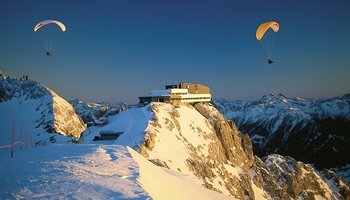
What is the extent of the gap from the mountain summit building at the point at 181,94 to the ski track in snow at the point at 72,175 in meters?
62.5

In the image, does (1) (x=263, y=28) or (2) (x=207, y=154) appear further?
(2) (x=207, y=154)

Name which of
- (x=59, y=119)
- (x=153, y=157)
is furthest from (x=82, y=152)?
(x=59, y=119)

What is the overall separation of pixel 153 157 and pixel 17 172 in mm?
31929

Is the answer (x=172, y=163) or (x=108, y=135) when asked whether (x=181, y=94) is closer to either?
(x=108, y=135)

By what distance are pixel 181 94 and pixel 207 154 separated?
24632 millimetres

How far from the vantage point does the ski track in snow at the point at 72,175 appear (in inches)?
495

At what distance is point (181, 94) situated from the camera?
88.0 m

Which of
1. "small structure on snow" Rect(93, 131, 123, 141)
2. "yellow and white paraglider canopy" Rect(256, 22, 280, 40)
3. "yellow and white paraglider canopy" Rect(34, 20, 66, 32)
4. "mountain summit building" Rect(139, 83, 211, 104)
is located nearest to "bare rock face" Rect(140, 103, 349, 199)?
"mountain summit building" Rect(139, 83, 211, 104)

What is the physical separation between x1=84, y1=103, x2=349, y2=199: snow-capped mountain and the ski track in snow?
1689mm

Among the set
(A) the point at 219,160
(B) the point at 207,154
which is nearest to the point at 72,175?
(B) the point at 207,154

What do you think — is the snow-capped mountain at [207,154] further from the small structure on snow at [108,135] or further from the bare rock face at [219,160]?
the small structure on snow at [108,135]

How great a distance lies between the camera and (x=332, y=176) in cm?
13175

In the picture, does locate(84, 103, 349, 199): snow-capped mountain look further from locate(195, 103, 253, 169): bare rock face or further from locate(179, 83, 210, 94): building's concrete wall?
locate(179, 83, 210, 94): building's concrete wall

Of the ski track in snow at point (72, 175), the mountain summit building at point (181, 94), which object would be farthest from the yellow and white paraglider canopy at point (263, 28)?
the mountain summit building at point (181, 94)
